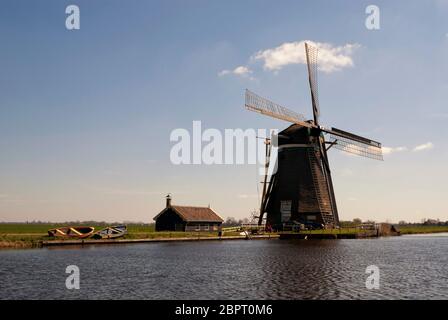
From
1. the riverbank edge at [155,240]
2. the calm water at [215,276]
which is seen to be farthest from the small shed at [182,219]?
the calm water at [215,276]

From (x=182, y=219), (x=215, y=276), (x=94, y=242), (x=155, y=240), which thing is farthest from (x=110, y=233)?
(x=215, y=276)

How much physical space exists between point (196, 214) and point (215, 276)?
4202 centimetres

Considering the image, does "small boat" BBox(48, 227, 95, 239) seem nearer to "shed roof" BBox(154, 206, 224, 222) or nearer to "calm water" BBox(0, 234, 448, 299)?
"calm water" BBox(0, 234, 448, 299)

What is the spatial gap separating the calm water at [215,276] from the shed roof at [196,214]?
1060 inches

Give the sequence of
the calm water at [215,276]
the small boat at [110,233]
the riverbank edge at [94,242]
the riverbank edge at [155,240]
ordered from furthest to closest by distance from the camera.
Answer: the small boat at [110,233]
the riverbank edge at [155,240]
the riverbank edge at [94,242]
the calm water at [215,276]

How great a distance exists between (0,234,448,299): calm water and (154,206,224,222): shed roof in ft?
88.4

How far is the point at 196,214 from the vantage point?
67938mm

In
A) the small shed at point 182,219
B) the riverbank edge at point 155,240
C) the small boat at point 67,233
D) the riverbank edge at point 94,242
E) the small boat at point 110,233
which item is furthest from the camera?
the small shed at point 182,219

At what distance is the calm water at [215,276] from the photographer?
67.8ft

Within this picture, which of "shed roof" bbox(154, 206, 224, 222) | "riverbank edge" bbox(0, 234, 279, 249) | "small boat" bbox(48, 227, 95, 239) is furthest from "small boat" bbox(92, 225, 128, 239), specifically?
"shed roof" bbox(154, 206, 224, 222)

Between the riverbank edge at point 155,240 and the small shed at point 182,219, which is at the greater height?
the small shed at point 182,219

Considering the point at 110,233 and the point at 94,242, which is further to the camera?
the point at 110,233

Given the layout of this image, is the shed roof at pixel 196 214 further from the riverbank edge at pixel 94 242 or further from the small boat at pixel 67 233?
the small boat at pixel 67 233

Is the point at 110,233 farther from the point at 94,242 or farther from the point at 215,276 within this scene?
the point at 215,276
